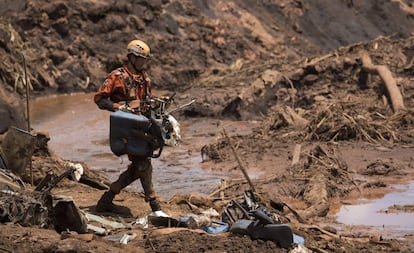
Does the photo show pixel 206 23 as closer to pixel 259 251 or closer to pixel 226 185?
pixel 226 185

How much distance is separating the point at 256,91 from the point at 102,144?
3.98m

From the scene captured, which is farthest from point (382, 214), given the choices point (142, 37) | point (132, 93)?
point (142, 37)

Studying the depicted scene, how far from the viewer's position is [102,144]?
13.5m

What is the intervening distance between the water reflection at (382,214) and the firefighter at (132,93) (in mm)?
2184

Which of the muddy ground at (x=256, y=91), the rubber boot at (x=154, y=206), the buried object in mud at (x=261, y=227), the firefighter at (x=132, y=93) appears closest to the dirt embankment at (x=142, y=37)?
the muddy ground at (x=256, y=91)

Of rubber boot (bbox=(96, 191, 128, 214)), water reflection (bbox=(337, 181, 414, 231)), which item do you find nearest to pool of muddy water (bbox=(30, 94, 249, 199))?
rubber boot (bbox=(96, 191, 128, 214))

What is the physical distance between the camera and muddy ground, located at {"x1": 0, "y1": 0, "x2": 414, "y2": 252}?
717 centimetres

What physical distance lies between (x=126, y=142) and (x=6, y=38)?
13.6 metres

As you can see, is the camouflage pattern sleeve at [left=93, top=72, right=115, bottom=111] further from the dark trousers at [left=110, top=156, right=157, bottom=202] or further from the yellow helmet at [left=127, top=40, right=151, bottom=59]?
the dark trousers at [left=110, top=156, right=157, bottom=202]

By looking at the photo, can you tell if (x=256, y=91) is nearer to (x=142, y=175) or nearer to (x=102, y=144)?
(x=102, y=144)

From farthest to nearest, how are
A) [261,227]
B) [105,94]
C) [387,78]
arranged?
[387,78] < [105,94] < [261,227]

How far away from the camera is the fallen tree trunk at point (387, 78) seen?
553 inches

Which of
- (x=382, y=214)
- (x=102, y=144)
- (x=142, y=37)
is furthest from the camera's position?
(x=142, y=37)

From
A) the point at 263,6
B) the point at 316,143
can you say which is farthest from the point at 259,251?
the point at 263,6
